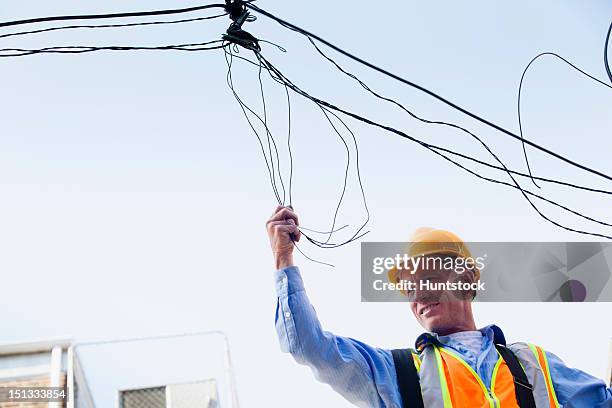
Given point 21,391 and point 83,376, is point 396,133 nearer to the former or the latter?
point 83,376

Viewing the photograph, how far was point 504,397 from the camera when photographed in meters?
2.48

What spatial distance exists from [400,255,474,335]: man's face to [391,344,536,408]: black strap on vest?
26 cm

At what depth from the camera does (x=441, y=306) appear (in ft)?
9.50

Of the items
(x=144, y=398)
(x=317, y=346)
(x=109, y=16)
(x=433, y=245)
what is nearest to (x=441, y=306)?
(x=433, y=245)

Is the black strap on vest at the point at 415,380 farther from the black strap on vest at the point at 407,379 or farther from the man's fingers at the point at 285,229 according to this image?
the man's fingers at the point at 285,229

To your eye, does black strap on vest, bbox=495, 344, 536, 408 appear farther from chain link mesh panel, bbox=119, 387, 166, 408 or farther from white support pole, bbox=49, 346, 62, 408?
white support pole, bbox=49, 346, 62, 408

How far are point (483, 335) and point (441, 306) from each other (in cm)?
21

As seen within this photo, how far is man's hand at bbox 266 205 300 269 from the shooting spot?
2.54 metres

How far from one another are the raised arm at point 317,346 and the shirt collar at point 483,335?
0.18 meters

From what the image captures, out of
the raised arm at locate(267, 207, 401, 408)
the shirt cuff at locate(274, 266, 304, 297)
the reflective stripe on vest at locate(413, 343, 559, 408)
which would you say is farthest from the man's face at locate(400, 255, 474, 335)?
the shirt cuff at locate(274, 266, 304, 297)

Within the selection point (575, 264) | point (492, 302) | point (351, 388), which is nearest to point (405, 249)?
→ point (492, 302)

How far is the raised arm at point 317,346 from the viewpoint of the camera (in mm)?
2461

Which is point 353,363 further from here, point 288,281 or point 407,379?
point 288,281

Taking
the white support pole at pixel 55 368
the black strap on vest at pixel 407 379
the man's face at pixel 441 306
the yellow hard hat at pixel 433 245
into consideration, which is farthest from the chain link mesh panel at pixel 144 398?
the black strap on vest at pixel 407 379
